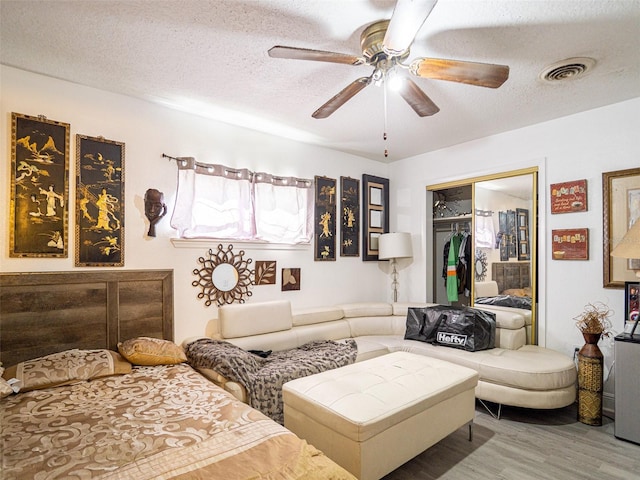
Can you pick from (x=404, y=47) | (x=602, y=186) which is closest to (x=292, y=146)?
(x=404, y=47)

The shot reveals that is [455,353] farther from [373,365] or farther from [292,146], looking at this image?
[292,146]

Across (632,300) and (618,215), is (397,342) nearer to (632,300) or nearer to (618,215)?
(632,300)

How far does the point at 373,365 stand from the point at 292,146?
256 cm

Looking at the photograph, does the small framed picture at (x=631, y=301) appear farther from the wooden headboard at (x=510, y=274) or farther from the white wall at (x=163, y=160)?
the white wall at (x=163, y=160)

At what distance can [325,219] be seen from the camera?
418 cm

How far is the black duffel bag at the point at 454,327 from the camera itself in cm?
321

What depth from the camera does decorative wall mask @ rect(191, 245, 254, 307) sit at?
3.21 m

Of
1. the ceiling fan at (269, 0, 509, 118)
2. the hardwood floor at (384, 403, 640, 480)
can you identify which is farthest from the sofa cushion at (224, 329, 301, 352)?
the ceiling fan at (269, 0, 509, 118)

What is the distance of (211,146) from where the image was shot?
10.9 ft

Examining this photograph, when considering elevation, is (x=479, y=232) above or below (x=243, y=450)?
above

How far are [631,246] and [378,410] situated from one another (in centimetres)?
218

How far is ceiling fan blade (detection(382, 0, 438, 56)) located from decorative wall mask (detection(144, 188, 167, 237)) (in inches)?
87.7

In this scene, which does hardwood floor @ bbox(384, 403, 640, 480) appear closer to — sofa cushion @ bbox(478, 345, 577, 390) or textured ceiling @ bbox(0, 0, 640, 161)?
sofa cushion @ bbox(478, 345, 577, 390)

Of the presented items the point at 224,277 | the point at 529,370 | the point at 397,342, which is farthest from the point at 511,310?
the point at 224,277
